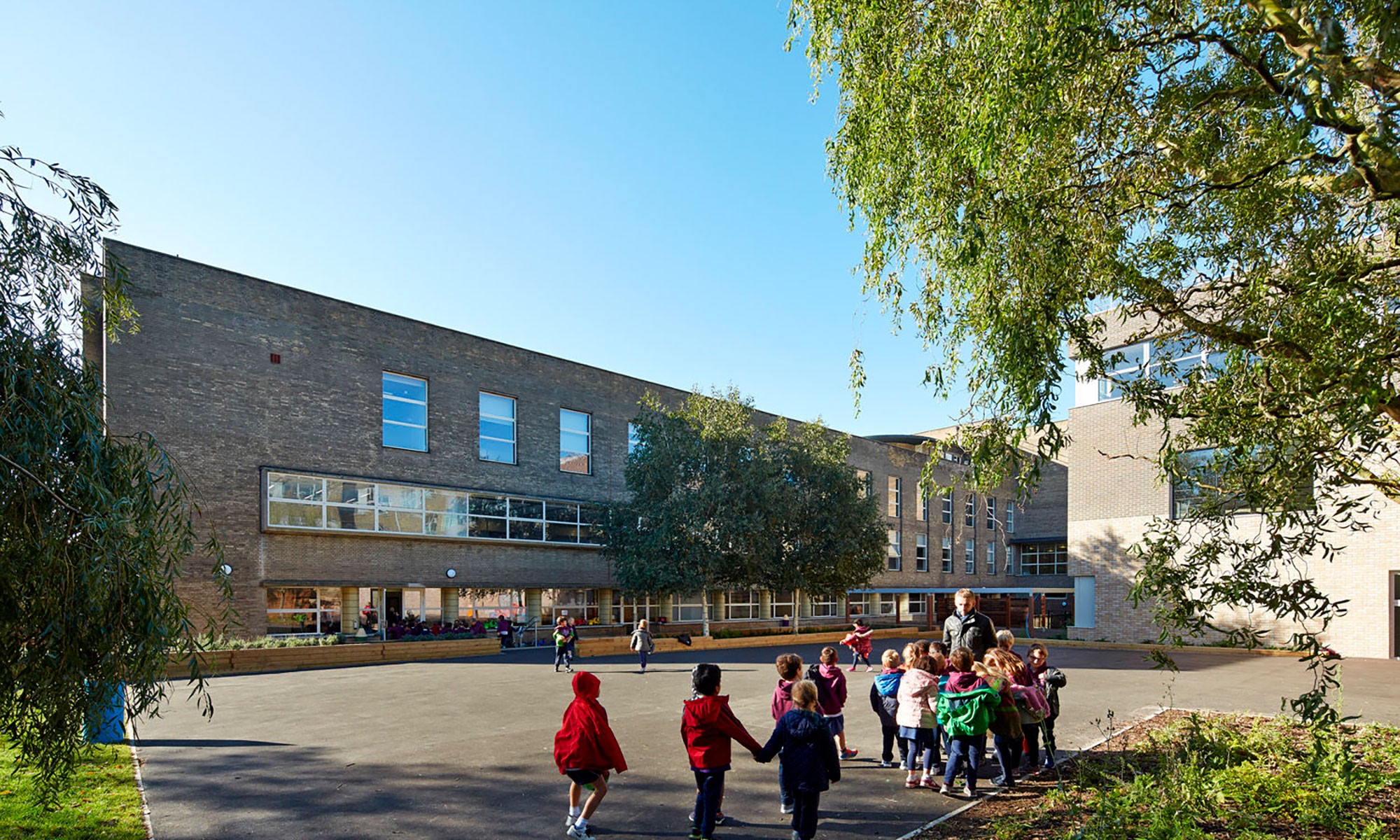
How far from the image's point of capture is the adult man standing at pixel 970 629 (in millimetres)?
9430

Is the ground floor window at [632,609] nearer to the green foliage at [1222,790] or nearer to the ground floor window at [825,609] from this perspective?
the ground floor window at [825,609]

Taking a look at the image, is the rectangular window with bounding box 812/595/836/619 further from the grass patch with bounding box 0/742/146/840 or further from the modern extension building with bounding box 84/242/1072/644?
the grass patch with bounding box 0/742/146/840

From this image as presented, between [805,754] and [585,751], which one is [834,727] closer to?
[805,754]

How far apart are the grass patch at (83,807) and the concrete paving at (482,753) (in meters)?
0.25

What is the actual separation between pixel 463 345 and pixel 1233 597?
92.6 ft

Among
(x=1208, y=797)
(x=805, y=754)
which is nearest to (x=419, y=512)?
(x=805, y=754)

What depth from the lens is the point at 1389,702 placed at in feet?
51.1

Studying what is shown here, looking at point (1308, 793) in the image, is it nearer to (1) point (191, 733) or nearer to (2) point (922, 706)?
(2) point (922, 706)

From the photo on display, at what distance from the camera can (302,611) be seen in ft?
88.2

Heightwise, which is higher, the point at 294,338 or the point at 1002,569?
the point at 294,338

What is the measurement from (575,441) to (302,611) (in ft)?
40.6

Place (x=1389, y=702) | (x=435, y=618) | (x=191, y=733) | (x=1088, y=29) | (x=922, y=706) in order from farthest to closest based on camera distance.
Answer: (x=435, y=618) < (x=1389, y=702) < (x=191, y=733) < (x=922, y=706) < (x=1088, y=29)

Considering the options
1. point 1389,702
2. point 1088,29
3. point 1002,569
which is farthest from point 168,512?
point 1002,569

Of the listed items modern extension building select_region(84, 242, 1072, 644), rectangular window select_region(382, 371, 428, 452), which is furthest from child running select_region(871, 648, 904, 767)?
rectangular window select_region(382, 371, 428, 452)
